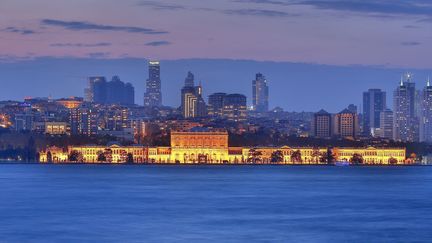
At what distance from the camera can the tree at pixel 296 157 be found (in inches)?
5354

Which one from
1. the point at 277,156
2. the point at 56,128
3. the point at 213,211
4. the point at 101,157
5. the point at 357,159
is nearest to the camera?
the point at 213,211

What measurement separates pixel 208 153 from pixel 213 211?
8088 centimetres

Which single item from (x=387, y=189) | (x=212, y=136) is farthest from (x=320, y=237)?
(x=212, y=136)

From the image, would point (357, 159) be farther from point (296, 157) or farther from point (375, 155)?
point (296, 157)

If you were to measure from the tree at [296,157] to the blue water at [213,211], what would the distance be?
183 ft

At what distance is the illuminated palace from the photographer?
134 metres

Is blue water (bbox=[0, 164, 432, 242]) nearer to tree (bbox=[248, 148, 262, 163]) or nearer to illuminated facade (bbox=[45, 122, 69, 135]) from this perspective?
tree (bbox=[248, 148, 262, 163])

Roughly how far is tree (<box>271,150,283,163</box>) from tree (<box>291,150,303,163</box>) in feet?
4.16

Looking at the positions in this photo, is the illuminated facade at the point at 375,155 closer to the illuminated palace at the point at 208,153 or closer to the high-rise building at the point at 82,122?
the illuminated palace at the point at 208,153

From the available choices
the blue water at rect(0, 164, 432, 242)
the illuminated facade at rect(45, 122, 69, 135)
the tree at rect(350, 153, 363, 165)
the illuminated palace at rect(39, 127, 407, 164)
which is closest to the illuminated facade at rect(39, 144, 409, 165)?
the illuminated palace at rect(39, 127, 407, 164)

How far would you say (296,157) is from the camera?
447 ft

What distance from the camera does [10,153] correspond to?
470 ft

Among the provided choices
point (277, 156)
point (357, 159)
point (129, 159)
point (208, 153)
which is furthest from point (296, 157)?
point (129, 159)

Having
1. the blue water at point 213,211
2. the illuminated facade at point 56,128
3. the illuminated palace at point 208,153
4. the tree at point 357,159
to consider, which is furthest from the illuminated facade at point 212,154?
the blue water at point 213,211
